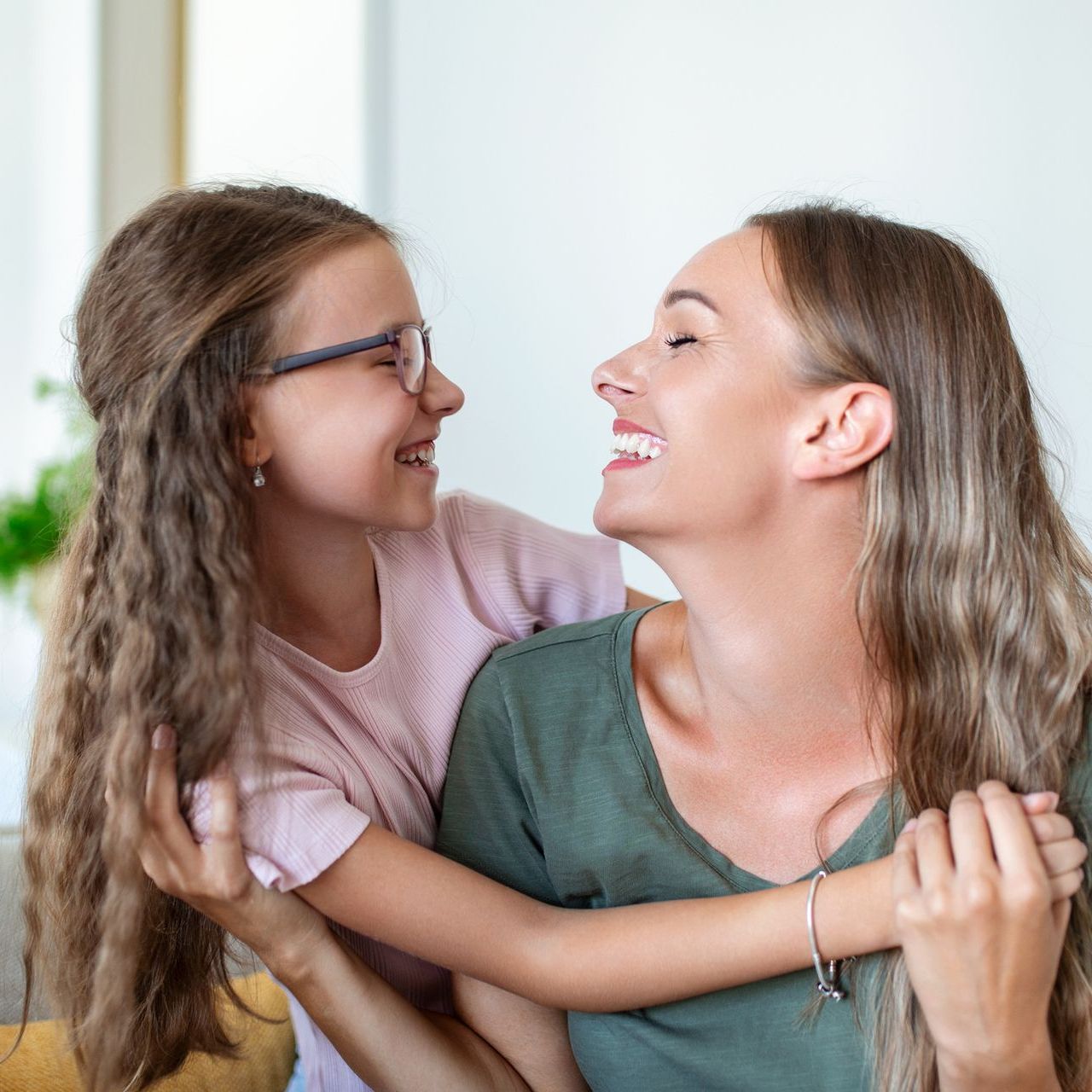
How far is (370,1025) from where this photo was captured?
1.52m

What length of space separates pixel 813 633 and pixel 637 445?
33 centimetres

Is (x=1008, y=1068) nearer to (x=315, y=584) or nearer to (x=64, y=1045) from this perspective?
(x=315, y=584)

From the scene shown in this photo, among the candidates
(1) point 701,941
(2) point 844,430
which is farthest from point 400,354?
(1) point 701,941

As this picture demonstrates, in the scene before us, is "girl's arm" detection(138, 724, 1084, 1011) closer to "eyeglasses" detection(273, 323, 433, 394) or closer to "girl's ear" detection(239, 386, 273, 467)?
"girl's ear" detection(239, 386, 273, 467)

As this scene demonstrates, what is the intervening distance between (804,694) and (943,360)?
45 centimetres

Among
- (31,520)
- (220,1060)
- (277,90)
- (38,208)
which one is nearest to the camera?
(220,1060)

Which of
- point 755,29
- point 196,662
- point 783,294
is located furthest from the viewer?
point 755,29

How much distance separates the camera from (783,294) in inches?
59.8

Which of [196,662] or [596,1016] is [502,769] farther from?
[196,662]

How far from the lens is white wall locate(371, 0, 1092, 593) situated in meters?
2.47

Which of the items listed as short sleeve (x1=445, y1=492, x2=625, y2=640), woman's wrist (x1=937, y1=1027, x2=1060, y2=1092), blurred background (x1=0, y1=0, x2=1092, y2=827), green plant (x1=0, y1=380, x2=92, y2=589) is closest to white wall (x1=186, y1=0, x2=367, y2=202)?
blurred background (x1=0, y1=0, x2=1092, y2=827)

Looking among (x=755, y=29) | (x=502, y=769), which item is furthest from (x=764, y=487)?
(x=755, y=29)

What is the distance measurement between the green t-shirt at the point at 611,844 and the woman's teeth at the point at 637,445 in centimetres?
27

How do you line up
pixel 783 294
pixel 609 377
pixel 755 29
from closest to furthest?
pixel 783 294
pixel 609 377
pixel 755 29
